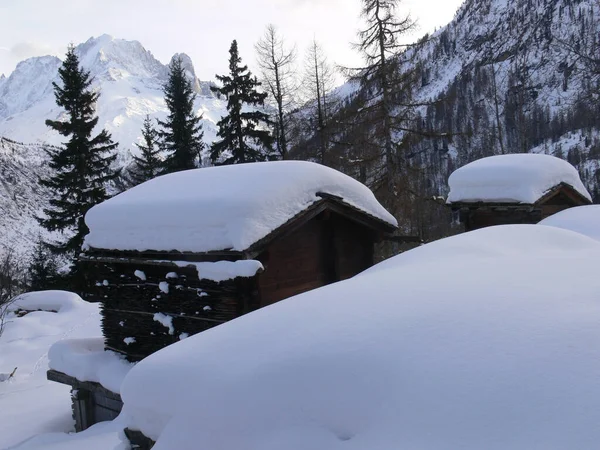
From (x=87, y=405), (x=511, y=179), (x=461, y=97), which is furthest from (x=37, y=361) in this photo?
(x=461, y=97)

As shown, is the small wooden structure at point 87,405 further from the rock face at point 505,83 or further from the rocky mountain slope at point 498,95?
the rock face at point 505,83

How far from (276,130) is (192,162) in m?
5.05

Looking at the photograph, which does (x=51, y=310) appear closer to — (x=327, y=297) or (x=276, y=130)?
(x=276, y=130)

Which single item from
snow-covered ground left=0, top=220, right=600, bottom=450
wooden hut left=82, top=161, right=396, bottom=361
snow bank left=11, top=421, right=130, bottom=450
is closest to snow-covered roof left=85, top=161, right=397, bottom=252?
wooden hut left=82, top=161, right=396, bottom=361

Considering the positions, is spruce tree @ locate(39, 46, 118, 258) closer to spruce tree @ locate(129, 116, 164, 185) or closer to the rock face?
spruce tree @ locate(129, 116, 164, 185)

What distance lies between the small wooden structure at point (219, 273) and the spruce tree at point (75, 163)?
40.6 feet

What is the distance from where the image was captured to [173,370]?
2324mm

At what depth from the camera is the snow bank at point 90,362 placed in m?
7.05

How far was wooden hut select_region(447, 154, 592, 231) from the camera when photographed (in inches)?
397

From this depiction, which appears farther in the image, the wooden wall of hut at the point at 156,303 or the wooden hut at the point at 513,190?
the wooden hut at the point at 513,190

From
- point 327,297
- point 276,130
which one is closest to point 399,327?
point 327,297

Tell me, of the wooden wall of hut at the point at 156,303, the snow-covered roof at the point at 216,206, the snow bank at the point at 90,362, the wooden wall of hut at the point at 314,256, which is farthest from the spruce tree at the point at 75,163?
the wooden wall of hut at the point at 314,256

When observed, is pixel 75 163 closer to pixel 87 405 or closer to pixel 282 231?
pixel 87 405

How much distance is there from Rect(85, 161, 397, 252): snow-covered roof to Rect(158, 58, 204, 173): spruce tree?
55.8 feet
